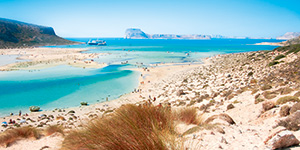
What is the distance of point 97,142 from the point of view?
2.84 m

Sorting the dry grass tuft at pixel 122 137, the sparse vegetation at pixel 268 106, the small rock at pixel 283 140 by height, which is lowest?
the sparse vegetation at pixel 268 106

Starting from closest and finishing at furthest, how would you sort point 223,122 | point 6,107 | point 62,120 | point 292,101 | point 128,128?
point 128,128, point 223,122, point 292,101, point 62,120, point 6,107

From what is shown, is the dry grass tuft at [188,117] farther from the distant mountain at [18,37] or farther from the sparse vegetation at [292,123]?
the distant mountain at [18,37]

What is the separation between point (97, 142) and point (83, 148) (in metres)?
0.23

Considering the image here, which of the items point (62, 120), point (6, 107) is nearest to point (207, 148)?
point (62, 120)

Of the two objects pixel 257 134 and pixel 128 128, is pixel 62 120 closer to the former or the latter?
pixel 128 128

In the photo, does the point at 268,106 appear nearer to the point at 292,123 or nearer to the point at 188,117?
the point at 292,123

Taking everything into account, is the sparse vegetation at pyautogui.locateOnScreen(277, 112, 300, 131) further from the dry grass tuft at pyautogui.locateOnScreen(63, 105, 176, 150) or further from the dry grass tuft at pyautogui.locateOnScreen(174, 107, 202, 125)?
the dry grass tuft at pyautogui.locateOnScreen(63, 105, 176, 150)

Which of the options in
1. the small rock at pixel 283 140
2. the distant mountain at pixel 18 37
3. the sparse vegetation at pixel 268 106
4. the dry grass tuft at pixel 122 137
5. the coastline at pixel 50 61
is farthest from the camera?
the distant mountain at pixel 18 37

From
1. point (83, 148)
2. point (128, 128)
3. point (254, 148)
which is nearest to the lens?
point (83, 148)

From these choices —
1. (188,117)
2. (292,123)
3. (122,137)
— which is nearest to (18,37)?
(188,117)

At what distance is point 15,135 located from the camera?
640cm

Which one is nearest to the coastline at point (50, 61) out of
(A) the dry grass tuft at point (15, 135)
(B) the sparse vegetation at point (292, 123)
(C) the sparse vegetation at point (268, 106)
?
(A) the dry grass tuft at point (15, 135)

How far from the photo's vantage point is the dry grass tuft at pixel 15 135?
241 inches
